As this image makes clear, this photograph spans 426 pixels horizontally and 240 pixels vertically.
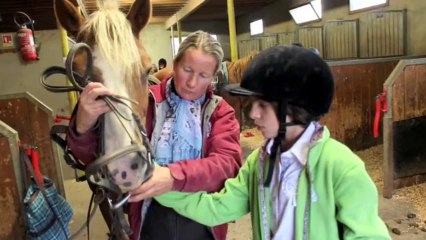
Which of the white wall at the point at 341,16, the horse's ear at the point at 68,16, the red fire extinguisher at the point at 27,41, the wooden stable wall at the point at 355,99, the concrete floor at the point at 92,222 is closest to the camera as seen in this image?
the horse's ear at the point at 68,16

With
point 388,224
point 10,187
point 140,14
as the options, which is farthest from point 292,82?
point 388,224

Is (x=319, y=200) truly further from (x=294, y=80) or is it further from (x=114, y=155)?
(x=114, y=155)

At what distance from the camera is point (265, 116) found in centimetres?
90

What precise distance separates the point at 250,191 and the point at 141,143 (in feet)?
1.12

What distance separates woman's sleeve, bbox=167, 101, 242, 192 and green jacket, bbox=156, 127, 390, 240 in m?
0.05

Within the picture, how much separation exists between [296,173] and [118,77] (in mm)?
481

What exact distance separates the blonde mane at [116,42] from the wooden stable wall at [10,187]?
1.03m

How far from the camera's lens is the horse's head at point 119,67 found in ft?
2.56

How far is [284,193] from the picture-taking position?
885mm

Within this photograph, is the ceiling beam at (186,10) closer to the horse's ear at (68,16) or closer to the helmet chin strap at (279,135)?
the horse's ear at (68,16)

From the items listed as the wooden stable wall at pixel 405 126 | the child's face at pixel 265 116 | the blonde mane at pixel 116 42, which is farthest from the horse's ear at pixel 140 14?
the wooden stable wall at pixel 405 126

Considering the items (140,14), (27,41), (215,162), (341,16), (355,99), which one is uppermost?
(341,16)

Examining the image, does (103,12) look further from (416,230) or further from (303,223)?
(416,230)

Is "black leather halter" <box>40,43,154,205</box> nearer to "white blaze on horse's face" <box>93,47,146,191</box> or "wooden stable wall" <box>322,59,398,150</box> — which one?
"white blaze on horse's face" <box>93,47,146,191</box>
